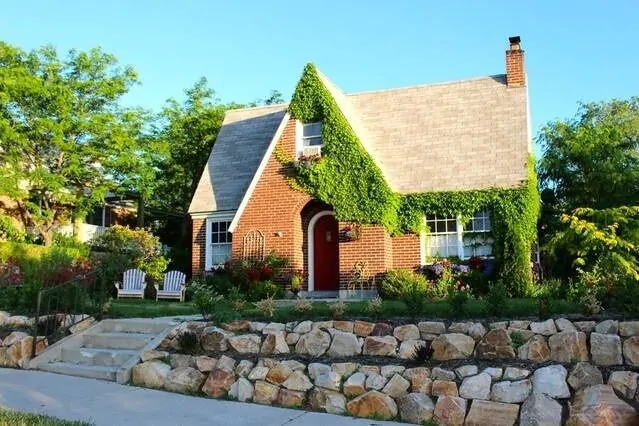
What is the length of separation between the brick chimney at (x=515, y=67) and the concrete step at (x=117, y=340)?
13.2 m

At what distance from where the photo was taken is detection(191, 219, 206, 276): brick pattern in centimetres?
1842

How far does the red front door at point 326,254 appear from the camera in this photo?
16.7m

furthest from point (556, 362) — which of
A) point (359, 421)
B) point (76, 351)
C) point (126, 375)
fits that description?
point (76, 351)

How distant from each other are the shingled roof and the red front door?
232 cm

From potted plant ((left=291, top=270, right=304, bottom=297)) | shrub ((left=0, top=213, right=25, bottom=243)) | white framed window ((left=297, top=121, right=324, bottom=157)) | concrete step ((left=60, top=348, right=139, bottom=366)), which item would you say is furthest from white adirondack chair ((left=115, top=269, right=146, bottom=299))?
shrub ((left=0, top=213, right=25, bottom=243))

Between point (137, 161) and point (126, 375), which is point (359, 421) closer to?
point (126, 375)

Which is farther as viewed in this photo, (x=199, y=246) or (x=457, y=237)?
(x=199, y=246)

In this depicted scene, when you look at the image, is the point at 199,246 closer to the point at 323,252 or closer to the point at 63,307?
the point at 323,252

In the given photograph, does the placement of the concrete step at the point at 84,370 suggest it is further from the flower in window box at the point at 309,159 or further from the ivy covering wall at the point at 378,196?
the flower in window box at the point at 309,159

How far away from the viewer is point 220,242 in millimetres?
18297

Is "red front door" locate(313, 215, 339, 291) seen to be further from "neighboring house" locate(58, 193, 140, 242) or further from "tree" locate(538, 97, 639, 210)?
"neighboring house" locate(58, 193, 140, 242)

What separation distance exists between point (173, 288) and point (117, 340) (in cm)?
709

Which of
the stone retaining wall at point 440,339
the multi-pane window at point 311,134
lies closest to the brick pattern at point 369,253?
the multi-pane window at point 311,134

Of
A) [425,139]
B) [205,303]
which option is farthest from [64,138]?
[205,303]
